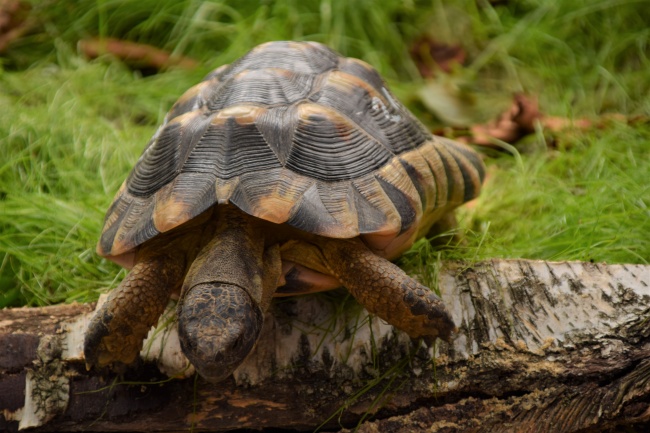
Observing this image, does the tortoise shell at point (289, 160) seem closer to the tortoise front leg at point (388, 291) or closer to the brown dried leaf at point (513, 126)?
the tortoise front leg at point (388, 291)

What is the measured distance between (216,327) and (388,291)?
564mm

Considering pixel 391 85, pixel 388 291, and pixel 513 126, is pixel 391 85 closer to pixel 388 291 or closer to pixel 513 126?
pixel 513 126

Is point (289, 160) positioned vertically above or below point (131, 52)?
above

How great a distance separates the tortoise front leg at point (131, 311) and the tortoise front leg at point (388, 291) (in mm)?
516

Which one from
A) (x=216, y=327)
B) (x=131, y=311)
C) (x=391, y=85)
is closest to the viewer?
(x=216, y=327)

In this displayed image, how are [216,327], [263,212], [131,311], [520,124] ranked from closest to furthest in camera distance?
[216,327] → [263,212] → [131,311] → [520,124]

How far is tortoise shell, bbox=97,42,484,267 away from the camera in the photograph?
6.67ft

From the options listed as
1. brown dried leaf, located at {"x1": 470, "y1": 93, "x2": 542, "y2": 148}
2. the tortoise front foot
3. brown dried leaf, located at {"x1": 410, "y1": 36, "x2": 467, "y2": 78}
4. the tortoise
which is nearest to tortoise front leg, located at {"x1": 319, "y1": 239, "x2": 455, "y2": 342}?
the tortoise

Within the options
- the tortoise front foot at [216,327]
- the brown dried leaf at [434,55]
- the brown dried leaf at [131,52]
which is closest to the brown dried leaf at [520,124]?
the brown dried leaf at [434,55]

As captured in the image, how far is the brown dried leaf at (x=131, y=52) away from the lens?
4.99 meters

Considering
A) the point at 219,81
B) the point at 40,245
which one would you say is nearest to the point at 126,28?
the point at 40,245

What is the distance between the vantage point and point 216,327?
5.79ft

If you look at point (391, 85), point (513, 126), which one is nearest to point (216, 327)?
point (513, 126)

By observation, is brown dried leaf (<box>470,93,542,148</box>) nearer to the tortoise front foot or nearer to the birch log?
the birch log
